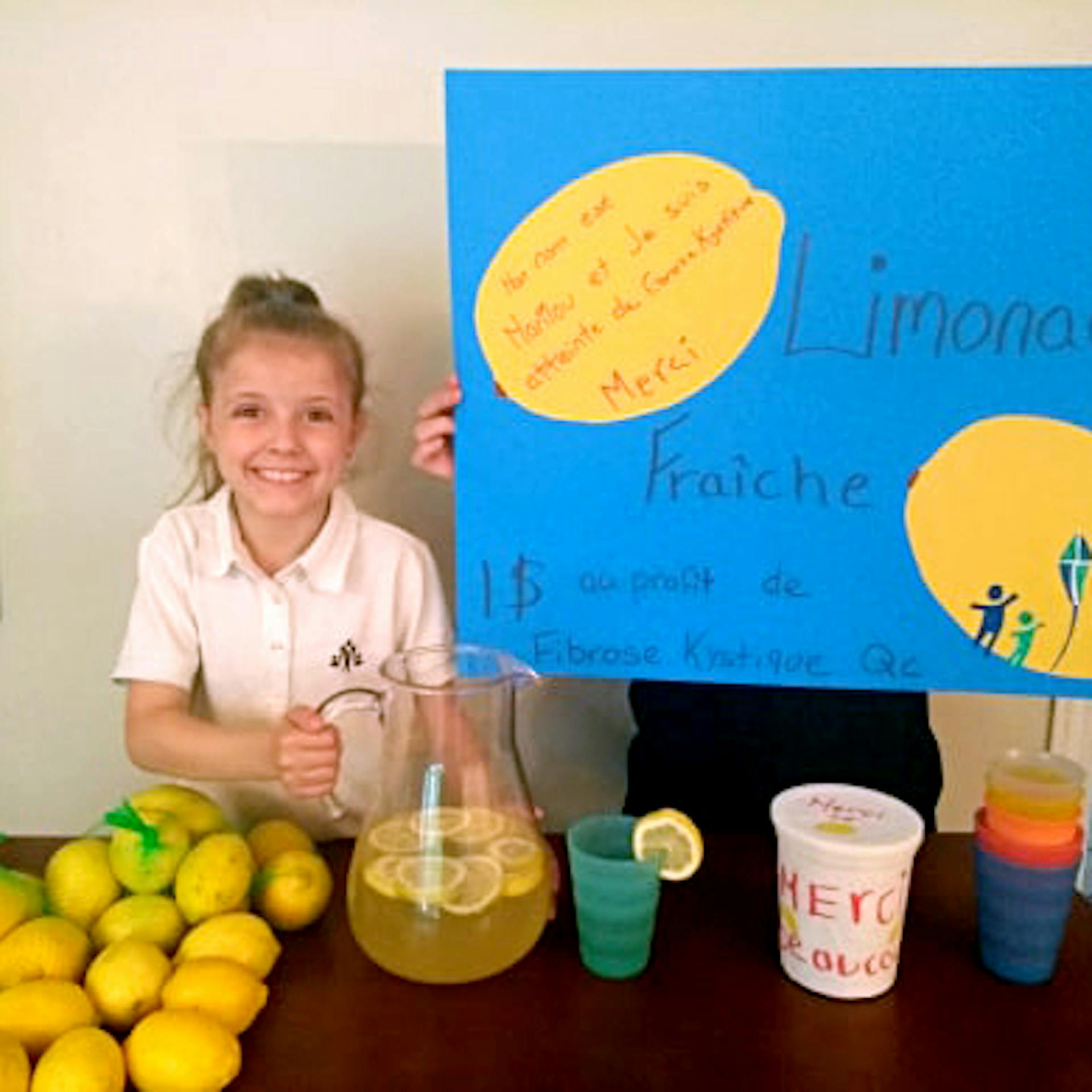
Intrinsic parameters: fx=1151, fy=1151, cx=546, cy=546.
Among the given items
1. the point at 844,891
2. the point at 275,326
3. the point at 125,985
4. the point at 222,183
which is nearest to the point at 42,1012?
the point at 125,985

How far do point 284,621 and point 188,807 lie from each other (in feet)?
0.83

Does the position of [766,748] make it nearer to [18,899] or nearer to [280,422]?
[280,422]

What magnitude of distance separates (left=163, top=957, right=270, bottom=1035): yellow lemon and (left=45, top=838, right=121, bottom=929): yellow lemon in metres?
0.10

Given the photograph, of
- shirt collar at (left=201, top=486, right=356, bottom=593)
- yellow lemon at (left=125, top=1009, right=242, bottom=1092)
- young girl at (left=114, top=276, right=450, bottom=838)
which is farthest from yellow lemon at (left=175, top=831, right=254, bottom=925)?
shirt collar at (left=201, top=486, right=356, bottom=593)

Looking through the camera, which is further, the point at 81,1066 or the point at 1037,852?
the point at 1037,852

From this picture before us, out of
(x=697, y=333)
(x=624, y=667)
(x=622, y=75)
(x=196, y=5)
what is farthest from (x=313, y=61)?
(x=624, y=667)

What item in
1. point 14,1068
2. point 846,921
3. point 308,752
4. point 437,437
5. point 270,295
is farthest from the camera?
point 270,295

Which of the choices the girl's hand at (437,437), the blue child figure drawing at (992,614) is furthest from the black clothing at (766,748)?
the girl's hand at (437,437)

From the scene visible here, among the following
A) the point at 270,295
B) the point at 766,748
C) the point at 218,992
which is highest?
the point at 270,295

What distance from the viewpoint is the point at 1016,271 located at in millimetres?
824

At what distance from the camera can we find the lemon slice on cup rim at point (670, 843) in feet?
2.44

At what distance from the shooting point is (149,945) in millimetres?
721

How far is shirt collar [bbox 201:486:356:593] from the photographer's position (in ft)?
3.51

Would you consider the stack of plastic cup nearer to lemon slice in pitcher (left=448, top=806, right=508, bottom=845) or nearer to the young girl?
lemon slice in pitcher (left=448, top=806, right=508, bottom=845)
